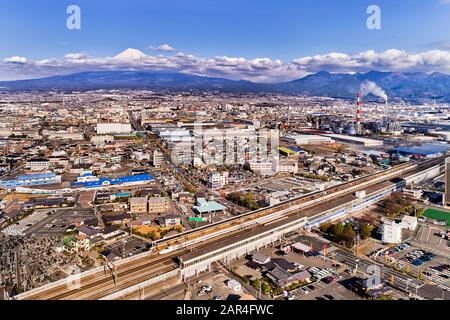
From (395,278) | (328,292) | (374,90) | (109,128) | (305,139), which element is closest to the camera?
(328,292)

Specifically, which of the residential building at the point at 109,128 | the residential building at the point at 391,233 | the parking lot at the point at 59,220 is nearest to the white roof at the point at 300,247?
the residential building at the point at 391,233

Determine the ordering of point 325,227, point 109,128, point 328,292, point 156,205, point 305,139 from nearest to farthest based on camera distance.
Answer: point 328,292
point 325,227
point 156,205
point 305,139
point 109,128

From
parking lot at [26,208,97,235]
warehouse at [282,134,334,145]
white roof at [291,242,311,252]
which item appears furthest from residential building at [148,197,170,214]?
warehouse at [282,134,334,145]

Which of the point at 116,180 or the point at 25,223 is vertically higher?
the point at 116,180

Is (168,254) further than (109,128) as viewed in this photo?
No

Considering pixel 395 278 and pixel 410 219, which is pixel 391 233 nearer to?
pixel 410 219

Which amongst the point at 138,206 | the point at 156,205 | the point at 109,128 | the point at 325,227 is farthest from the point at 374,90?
the point at 138,206
